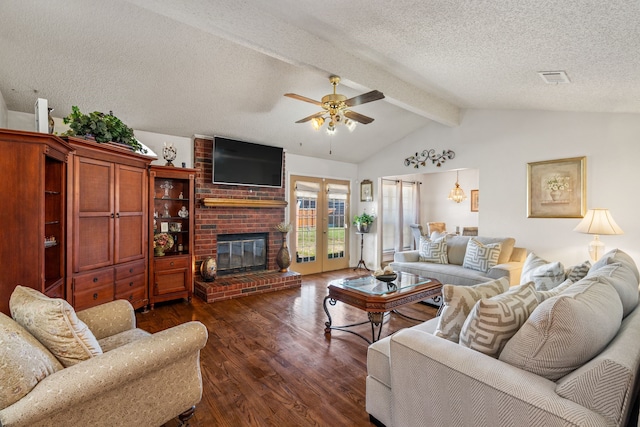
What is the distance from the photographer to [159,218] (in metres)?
4.14

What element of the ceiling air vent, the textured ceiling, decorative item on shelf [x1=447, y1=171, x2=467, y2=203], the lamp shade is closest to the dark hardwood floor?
the lamp shade

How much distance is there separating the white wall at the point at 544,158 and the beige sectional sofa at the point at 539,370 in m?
2.67

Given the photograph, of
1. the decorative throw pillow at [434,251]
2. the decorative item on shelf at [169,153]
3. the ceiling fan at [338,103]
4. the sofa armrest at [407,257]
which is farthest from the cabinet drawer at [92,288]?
the decorative throw pillow at [434,251]

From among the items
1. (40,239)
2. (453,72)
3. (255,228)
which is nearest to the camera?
(40,239)

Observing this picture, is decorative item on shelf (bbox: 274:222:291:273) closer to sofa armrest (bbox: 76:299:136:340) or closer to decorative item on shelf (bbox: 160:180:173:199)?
decorative item on shelf (bbox: 160:180:173:199)

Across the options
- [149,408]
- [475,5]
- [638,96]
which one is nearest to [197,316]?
[149,408]

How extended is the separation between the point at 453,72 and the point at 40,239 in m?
3.86

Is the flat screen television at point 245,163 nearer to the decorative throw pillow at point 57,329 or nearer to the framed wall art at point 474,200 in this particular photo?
the decorative throw pillow at point 57,329

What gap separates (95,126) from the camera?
3.01m

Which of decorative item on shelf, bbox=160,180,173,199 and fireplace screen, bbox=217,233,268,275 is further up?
decorative item on shelf, bbox=160,180,173,199

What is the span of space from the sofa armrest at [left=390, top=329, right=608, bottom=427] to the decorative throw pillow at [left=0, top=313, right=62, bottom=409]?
1.56 meters

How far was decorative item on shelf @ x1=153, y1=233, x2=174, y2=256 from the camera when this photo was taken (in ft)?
13.0

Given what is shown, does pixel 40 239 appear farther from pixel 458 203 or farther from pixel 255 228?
Result: pixel 458 203

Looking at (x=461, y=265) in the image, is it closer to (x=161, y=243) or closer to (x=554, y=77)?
(x=554, y=77)
